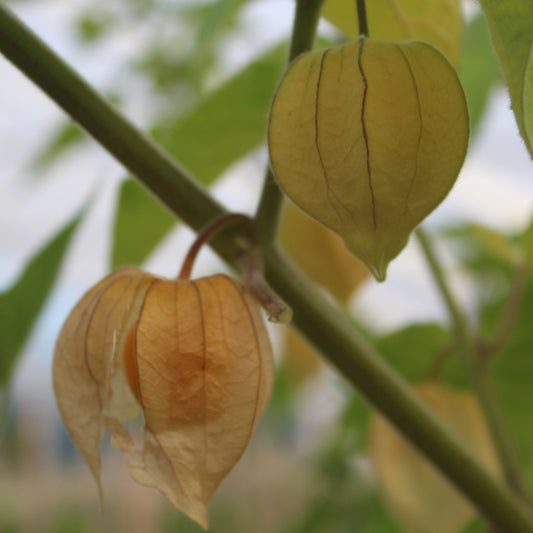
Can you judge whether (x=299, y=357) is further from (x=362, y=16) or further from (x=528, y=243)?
(x=362, y=16)

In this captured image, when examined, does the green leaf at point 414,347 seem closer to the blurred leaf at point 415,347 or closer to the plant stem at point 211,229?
the blurred leaf at point 415,347

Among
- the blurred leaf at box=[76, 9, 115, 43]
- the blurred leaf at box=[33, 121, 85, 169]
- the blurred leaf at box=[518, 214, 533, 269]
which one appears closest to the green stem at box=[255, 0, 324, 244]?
the blurred leaf at box=[518, 214, 533, 269]

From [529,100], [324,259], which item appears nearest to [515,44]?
[529,100]

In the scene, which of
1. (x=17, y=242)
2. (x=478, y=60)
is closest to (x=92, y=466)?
(x=478, y=60)

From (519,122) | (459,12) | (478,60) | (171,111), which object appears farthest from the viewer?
(171,111)

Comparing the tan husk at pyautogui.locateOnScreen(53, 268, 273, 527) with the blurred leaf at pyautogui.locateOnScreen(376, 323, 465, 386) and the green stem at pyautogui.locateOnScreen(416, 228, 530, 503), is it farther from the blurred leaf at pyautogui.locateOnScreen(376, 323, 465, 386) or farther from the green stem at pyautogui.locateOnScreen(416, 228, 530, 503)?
the blurred leaf at pyautogui.locateOnScreen(376, 323, 465, 386)

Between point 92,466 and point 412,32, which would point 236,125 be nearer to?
point 412,32
